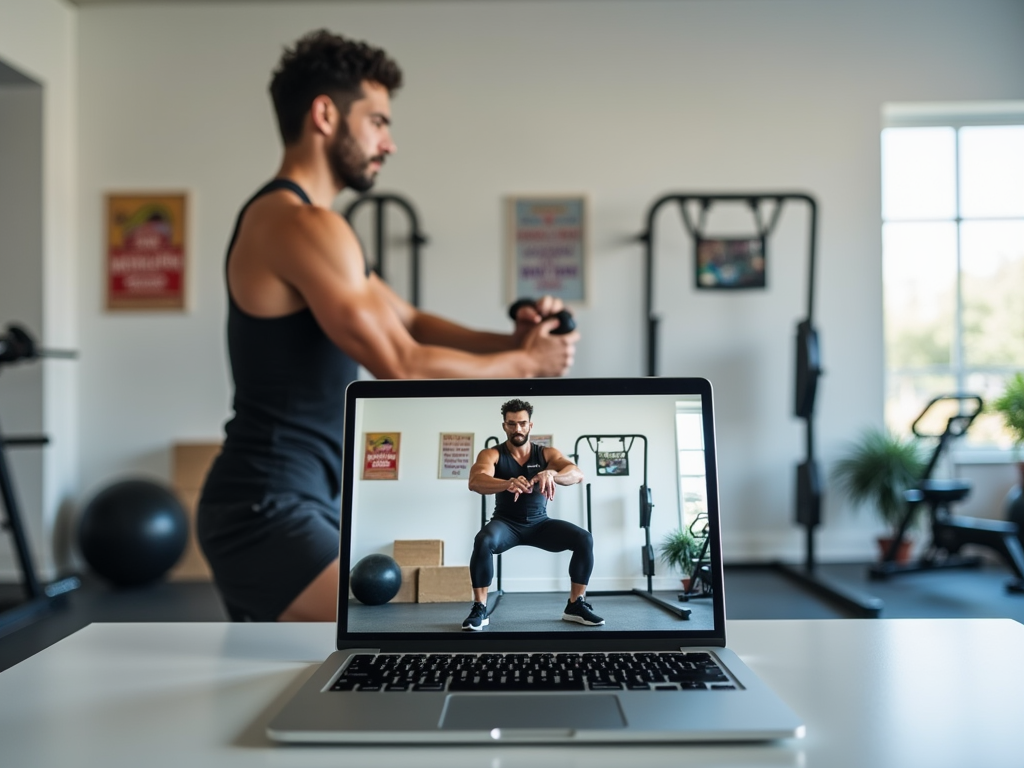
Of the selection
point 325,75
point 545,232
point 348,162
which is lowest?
point 348,162

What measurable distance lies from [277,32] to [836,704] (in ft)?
Result: 14.9

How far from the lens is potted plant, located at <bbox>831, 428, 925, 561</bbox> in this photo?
415 centimetres

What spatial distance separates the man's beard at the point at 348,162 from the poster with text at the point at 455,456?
98cm

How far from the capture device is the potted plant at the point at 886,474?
415cm

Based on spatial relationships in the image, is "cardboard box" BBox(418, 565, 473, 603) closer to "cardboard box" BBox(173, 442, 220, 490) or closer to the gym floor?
the gym floor

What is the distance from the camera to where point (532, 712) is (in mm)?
694

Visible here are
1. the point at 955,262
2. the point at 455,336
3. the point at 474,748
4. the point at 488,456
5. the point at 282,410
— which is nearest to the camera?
the point at 474,748

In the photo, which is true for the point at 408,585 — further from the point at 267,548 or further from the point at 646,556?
the point at 267,548

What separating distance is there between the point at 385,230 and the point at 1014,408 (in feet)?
10.7

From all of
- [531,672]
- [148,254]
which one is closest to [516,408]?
[531,672]

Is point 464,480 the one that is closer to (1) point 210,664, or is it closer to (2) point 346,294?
(1) point 210,664

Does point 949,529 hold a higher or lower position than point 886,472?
lower

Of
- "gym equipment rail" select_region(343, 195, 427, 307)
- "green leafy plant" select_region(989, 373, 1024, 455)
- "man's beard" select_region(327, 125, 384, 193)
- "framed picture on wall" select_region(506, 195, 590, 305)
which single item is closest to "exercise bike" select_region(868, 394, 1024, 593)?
"green leafy plant" select_region(989, 373, 1024, 455)

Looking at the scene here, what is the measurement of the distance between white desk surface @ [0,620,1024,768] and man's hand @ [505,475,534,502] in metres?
0.27
